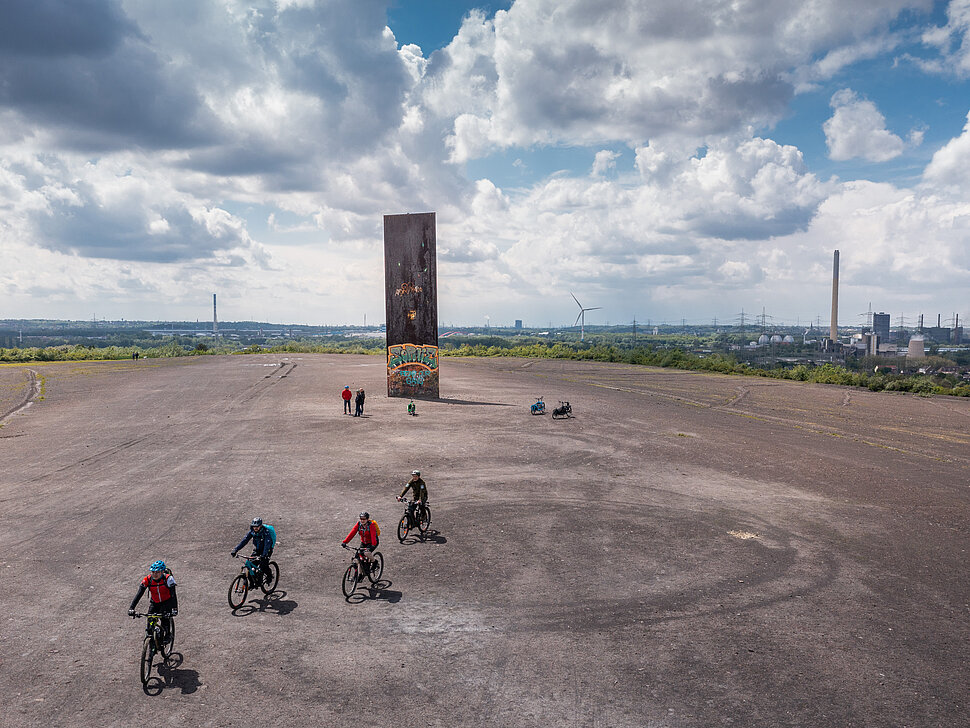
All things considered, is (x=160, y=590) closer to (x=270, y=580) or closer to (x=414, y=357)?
(x=270, y=580)

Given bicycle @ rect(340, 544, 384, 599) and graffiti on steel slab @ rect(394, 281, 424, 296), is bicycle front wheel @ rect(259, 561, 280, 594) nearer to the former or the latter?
bicycle @ rect(340, 544, 384, 599)

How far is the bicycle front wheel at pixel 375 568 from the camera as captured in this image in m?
14.2

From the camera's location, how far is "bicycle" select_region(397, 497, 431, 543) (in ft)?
56.2

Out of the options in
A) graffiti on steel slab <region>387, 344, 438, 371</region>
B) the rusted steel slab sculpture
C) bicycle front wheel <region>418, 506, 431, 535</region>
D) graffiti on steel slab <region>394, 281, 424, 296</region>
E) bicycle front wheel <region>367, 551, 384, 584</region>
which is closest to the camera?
bicycle front wheel <region>367, 551, 384, 584</region>

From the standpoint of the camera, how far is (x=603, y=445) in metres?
31.4

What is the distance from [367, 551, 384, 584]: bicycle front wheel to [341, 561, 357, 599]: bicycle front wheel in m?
0.35

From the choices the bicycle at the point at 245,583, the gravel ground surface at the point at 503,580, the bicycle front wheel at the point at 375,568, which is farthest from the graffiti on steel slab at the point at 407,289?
the bicycle at the point at 245,583

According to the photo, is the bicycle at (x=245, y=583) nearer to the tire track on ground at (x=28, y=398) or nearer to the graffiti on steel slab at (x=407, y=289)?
the tire track on ground at (x=28, y=398)

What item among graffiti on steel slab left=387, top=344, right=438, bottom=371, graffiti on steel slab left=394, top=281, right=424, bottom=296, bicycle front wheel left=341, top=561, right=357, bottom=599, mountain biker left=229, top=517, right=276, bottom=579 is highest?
graffiti on steel slab left=394, top=281, right=424, bottom=296

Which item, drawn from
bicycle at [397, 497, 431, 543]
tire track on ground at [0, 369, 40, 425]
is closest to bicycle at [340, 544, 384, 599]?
bicycle at [397, 497, 431, 543]

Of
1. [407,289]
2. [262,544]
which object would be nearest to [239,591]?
[262,544]

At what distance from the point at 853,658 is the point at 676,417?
102ft

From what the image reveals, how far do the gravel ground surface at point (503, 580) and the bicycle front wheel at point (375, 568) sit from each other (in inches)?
16.8

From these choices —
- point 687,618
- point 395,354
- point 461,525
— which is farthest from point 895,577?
point 395,354
